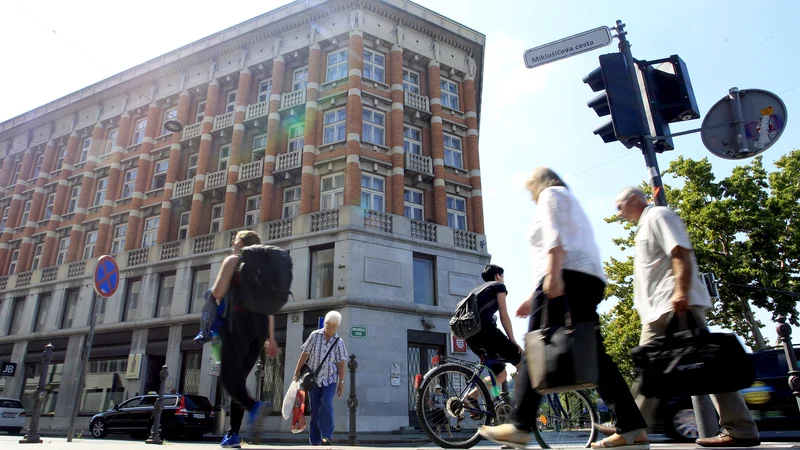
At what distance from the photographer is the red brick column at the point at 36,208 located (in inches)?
1195

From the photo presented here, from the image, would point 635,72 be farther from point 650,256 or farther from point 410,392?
point 410,392

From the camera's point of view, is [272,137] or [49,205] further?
[49,205]

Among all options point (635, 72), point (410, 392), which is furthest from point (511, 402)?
point (410, 392)

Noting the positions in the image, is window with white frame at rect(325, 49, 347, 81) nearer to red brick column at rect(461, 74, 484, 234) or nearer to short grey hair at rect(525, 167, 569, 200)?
red brick column at rect(461, 74, 484, 234)

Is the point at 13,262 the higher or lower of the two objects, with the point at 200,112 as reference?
lower

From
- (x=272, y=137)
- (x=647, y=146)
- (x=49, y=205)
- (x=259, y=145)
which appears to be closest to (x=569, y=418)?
(x=647, y=146)

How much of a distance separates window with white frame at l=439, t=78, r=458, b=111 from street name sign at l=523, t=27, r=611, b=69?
19.8 metres

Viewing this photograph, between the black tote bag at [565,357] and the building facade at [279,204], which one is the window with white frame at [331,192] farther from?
the black tote bag at [565,357]

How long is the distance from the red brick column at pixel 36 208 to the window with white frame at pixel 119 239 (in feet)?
24.5

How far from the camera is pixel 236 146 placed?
80.5 feet

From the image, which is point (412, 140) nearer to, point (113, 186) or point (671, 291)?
point (113, 186)

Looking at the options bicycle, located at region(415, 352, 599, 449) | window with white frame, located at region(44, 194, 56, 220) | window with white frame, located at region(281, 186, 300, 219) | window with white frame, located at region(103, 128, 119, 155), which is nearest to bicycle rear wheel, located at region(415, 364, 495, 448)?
bicycle, located at region(415, 352, 599, 449)

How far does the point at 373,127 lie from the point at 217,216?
914cm

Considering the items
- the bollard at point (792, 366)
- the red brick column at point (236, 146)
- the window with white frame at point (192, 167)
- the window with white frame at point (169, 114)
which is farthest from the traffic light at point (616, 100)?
the window with white frame at point (169, 114)
